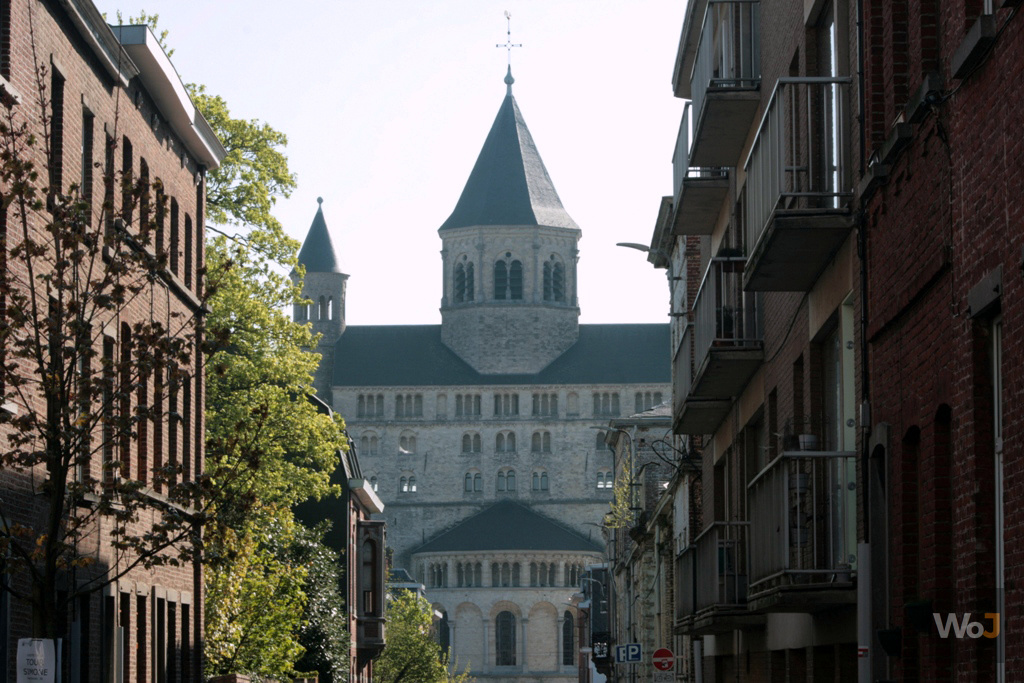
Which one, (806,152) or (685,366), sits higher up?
(806,152)

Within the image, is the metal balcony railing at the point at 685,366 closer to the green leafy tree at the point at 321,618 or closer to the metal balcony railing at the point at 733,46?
the metal balcony railing at the point at 733,46

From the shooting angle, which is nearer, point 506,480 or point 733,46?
point 733,46

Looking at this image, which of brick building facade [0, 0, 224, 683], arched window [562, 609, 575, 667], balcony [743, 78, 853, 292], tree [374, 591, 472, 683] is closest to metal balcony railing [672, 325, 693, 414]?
brick building facade [0, 0, 224, 683]

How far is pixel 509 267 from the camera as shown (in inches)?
5566

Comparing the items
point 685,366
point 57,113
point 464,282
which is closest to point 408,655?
point 685,366

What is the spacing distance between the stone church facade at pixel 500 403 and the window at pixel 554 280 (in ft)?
0.36

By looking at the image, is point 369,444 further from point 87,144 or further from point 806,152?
point 806,152

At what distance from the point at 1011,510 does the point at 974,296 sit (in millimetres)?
1161

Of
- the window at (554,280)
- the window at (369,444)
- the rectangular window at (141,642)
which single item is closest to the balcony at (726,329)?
the rectangular window at (141,642)

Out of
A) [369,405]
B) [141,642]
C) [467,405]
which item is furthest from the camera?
[369,405]

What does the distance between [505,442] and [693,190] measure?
119323 millimetres

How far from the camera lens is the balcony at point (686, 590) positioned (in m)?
20.1

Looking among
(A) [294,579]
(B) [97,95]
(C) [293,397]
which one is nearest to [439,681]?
(C) [293,397]

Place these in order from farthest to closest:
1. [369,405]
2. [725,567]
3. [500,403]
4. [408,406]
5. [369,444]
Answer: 1. [369,405]
2. [408,406]
3. [500,403]
4. [369,444]
5. [725,567]
